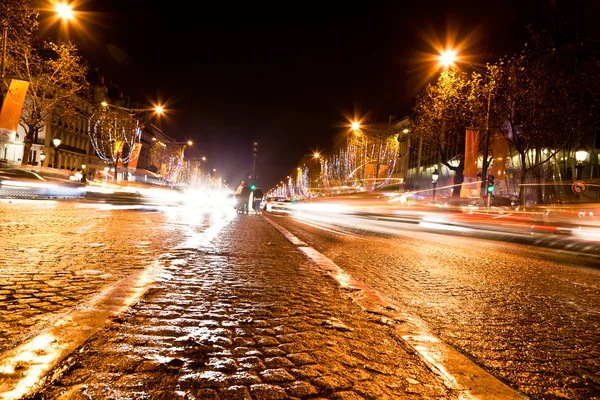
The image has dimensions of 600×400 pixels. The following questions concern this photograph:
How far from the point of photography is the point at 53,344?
1.92m

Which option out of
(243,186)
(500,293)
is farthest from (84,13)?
(500,293)

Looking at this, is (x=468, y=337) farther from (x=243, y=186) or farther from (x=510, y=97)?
(x=510, y=97)

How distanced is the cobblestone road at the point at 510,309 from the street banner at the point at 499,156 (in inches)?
1162

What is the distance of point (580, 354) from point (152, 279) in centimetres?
319

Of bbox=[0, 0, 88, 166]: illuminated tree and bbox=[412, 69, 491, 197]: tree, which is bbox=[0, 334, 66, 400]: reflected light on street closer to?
bbox=[0, 0, 88, 166]: illuminated tree

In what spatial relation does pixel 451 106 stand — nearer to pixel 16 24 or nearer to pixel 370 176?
pixel 16 24

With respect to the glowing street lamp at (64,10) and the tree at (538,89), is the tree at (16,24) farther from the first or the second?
the tree at (538,89)

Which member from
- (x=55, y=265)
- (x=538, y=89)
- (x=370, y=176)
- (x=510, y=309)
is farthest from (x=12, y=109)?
(x=370, y=176)

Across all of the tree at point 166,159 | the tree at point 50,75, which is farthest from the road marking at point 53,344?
the tree at point 166,159

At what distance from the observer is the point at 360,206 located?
1070 inches

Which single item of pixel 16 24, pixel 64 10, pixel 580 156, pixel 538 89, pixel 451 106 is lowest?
pixel 580 156

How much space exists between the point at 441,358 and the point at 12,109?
2299cm

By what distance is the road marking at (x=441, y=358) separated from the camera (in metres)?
1.76

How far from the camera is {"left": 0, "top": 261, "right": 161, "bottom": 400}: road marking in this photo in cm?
154
